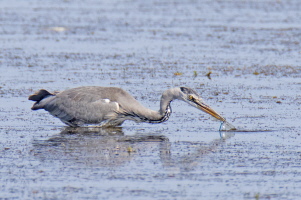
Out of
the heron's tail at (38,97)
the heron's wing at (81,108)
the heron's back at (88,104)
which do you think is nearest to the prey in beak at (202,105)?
the heron's back at (88,104)

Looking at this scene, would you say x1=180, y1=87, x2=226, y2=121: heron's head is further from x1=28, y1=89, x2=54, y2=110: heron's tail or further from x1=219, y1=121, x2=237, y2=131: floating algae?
x1=28, y1=89, x2=54, y2=110: heron's tail

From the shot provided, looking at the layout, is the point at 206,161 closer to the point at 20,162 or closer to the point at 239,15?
the point at 20,162

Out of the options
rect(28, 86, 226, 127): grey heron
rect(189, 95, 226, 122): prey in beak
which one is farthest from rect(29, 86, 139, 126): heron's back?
rect(189, 95, 226, 122): prey in beak

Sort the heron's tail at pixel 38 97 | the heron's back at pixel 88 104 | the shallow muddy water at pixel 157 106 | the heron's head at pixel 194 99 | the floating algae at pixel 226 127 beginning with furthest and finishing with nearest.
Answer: the heron's tail at pixel 38 97
the heron's back at pixel 88 104
the heron's head at pixel 194 99
the floating algae at pixel 226 127
the shallow muddy water at pixel 157 106

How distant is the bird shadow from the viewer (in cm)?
935

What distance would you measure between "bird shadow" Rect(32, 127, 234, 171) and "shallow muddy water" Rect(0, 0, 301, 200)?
0.05 ft

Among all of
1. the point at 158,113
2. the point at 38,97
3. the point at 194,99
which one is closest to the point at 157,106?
the point at 158,113

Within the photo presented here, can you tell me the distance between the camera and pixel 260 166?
30.1ft

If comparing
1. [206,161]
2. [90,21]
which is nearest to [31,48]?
[90,21]

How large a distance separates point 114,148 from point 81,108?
1.94 m

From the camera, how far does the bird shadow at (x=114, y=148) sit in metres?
9.35

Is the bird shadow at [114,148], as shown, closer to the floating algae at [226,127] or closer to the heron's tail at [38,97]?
the floating algae at [226,127]

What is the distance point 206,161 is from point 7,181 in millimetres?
2611

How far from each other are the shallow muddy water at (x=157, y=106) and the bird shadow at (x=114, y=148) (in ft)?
0.05
